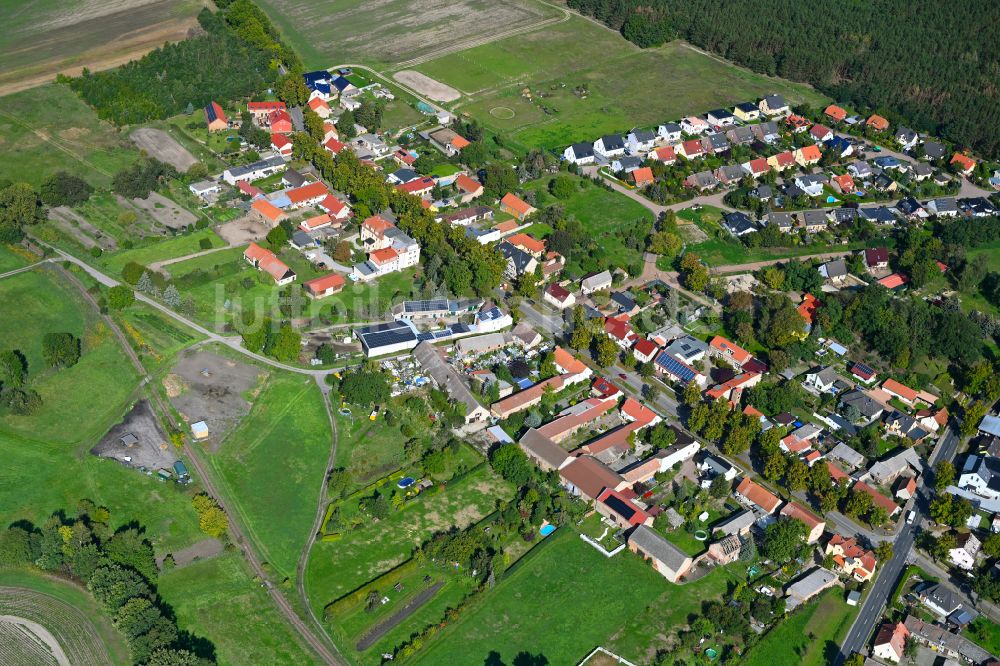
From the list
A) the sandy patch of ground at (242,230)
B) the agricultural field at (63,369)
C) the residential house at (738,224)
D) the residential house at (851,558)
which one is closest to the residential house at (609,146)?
the residential house at (738,224)

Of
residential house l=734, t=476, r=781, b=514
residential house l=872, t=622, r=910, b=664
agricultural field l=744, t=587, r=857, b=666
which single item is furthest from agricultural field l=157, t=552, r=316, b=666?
residential house l=872, t=622, r=910, b=664

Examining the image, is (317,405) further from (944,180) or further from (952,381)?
(944,180)

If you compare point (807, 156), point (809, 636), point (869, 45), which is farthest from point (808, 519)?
point (869, 45)

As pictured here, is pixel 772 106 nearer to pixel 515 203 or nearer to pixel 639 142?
pixel 639 142

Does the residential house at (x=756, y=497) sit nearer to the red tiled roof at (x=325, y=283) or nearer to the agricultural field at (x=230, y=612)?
the agricultural field at (x=230, y=612)

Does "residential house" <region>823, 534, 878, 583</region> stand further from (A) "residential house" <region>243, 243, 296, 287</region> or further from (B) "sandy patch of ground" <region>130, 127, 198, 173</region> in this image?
(B) "sandy patch of ground" <region>130, 127, 198, 173</region>

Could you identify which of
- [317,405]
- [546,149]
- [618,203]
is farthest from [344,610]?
[546,149]
